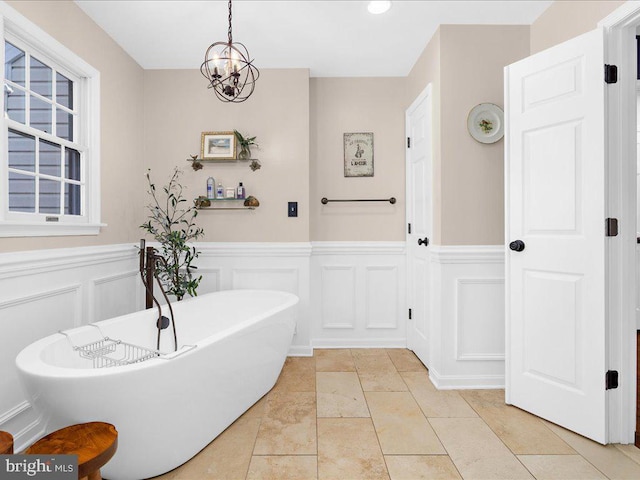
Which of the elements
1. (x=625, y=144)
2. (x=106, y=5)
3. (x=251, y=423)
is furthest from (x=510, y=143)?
(x=106, y=5)

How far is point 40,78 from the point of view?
2182 mm

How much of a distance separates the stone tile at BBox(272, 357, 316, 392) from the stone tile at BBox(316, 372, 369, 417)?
0.06 meters

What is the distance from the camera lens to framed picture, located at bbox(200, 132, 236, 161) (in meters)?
3.16

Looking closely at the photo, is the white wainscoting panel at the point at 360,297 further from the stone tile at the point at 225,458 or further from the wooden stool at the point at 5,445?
the wooden stool at the point at 5,445

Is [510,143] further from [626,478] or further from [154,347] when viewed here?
[154,347]

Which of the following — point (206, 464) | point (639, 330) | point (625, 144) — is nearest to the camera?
point (206, 464)

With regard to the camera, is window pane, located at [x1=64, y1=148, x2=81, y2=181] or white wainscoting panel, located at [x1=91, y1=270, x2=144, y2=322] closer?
window pane, located at [x1=64, y1=148, x2=81, y2=181]

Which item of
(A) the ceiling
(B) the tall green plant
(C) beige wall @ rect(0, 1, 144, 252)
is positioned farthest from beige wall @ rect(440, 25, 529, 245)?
(C) beige wall @ rect(0, 1, 144, 252)

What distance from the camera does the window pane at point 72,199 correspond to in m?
2.40

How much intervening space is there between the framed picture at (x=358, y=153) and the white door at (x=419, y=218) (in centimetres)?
35

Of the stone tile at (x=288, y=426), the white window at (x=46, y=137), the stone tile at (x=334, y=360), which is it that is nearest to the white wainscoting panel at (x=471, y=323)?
the stone tile at (x=334, y=360)

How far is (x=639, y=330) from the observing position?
3.80 m

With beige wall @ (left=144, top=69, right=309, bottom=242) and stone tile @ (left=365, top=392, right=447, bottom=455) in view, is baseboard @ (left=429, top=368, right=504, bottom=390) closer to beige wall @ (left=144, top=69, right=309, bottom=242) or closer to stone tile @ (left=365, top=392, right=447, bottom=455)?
stone tile @ (left=365, top=392, right=447, bottom=455)

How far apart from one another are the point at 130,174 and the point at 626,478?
357 cm
